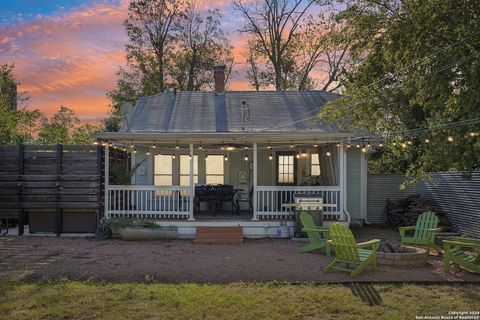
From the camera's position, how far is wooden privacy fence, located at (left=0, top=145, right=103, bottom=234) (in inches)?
497

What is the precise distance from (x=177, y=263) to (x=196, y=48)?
24.3 meters

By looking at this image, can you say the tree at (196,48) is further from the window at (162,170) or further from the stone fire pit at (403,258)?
the stone fire pit at (403,258)

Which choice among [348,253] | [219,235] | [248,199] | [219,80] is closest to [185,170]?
[248,199]

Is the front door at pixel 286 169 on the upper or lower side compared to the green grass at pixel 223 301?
upper

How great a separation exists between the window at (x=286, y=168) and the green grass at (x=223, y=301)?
8.46m

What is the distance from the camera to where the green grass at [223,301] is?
229 inches

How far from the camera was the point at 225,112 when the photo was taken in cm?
1630

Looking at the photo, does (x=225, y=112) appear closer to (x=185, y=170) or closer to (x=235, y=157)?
(x=235, y=157)

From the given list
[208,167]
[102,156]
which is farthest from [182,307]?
[208,167]

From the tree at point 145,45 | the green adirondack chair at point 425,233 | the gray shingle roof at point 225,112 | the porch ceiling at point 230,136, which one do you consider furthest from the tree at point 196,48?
the green adirondack chair at point 425,233

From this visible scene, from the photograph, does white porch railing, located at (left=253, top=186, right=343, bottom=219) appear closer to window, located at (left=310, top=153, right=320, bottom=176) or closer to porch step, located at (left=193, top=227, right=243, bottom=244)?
porch step, located at (left=193, top=227, right=243, bottom=244)

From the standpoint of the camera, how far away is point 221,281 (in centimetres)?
756

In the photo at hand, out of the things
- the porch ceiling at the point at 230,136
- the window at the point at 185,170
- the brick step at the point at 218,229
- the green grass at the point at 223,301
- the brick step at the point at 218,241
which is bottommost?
the green grass at the point at 223,301

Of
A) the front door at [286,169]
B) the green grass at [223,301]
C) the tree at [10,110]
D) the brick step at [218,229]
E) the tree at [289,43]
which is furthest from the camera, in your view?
the tree at [289,43]
